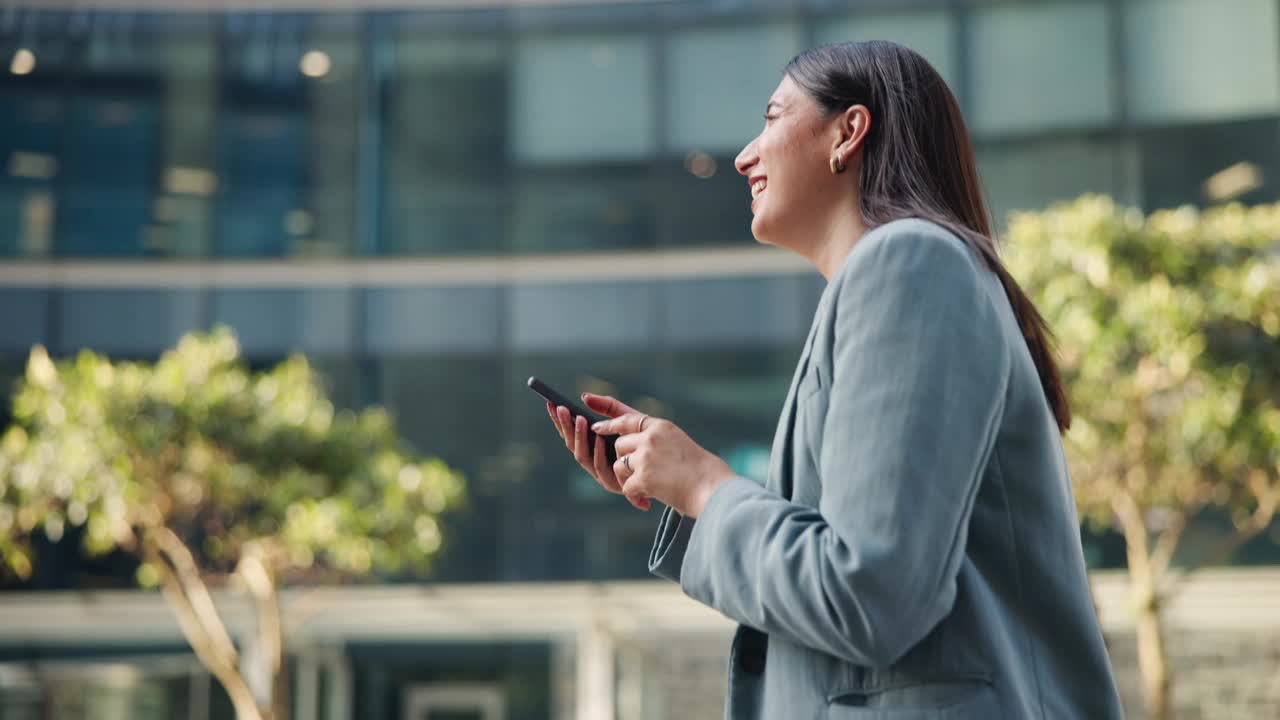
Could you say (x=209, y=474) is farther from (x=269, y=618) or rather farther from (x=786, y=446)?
(x=786, y=446)

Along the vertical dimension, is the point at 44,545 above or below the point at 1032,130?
below

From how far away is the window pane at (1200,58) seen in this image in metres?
16.5

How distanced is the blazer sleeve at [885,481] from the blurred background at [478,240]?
15.6 meters

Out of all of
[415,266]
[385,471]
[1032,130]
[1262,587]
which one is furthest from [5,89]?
[1262,587]

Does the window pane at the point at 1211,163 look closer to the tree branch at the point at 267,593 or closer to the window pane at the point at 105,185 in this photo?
the tree branch at the point at 267,593

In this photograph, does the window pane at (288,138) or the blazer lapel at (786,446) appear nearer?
the blazer lapel at (786,446)

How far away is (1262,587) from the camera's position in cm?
1622

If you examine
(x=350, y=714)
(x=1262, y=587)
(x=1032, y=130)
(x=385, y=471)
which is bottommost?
(x=350, y=714)

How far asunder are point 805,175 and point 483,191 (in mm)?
16973

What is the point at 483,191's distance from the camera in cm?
1827

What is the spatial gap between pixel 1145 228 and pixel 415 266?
983cm

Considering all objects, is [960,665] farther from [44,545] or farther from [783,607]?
[44,545]

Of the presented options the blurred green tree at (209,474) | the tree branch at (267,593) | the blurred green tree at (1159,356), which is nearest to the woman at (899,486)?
the blurred green tree at (1159,356)

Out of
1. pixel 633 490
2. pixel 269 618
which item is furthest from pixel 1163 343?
pixel 633 490
